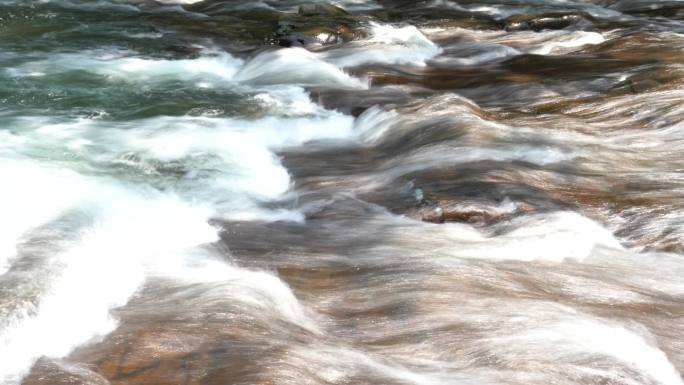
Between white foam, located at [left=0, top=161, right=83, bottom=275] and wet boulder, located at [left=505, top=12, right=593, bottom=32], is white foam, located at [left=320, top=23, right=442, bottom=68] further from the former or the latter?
white foam, located at [left=0, top=161, right=83, bottom=275]

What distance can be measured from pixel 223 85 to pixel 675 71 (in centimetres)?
565

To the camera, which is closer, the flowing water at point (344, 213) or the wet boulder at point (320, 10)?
the flowing water at point (344, 213)

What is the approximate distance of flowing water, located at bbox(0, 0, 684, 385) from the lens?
14.4ft

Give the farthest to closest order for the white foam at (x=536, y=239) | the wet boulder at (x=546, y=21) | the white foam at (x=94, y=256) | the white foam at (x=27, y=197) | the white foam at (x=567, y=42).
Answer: the wet boulder at (x=546, y=21) → the white foam at (x=567, y=42) → the white foam at (x=536, y=239) → the white foam at (x=27, y=197) → the white foam at (x=94, y=256)

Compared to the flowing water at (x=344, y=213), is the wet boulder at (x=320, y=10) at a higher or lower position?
lower

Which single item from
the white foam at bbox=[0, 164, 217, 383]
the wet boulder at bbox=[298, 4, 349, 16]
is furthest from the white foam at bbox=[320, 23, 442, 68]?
the white foam at bbox=[0, 164, 217, 383]

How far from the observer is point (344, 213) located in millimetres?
6789

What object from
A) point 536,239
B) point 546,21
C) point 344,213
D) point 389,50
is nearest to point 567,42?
point 546,21

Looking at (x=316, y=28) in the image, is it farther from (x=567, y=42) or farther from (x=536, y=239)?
(x=536, y=239)

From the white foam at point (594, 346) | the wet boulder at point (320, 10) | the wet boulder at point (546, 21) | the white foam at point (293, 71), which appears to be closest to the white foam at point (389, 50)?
the white foam at point (293, 71)

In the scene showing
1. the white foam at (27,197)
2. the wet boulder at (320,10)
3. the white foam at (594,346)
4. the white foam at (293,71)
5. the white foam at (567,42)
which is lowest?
the white foam at (293,71)

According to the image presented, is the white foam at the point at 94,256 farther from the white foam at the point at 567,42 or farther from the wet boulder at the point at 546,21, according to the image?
the wet boulder at the point at 546,21

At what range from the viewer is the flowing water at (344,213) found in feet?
14.4

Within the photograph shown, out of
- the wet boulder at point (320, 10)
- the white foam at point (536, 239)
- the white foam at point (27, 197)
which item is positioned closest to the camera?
the white foam at point (27, 197)
